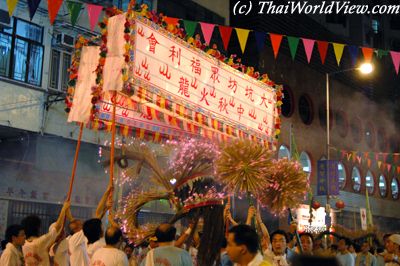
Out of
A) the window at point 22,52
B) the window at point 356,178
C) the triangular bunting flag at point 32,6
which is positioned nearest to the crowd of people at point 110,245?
the triangular bunting flag at point 32,6

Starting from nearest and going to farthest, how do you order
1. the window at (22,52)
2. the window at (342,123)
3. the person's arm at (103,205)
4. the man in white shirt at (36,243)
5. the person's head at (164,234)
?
the person's head at (164,234)
the man in white shirt at (36,243)
the person's arm at (103,205)
the window at (22,52)
the window at (342,123)

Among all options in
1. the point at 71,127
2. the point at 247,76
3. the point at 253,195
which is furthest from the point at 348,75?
the point at 253,195

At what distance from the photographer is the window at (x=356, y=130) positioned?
26141 millimetres

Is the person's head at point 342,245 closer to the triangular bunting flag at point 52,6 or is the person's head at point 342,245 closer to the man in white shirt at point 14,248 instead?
the man in white shirt at point 14,248

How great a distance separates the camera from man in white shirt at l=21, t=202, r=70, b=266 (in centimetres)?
613

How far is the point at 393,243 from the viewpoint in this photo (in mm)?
8836

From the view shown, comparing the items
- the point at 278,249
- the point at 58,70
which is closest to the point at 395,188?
the point at 58,70

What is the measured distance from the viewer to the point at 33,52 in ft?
47.2

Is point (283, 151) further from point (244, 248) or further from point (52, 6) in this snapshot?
point (244, 248)

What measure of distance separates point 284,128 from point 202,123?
14.1 m

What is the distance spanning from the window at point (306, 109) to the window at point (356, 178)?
4194mm

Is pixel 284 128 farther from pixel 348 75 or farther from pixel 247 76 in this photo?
pixel 247 76

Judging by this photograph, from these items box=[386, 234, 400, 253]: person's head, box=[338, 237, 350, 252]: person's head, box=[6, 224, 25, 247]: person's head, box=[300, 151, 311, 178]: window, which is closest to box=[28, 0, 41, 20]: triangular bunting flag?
box=[6, 224, 25, 247]: person's head

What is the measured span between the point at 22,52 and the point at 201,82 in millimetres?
7785
